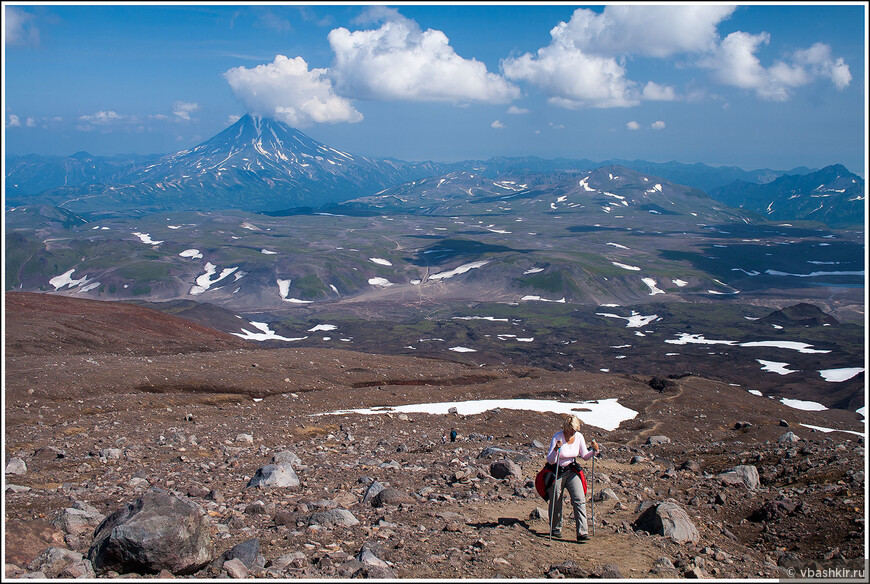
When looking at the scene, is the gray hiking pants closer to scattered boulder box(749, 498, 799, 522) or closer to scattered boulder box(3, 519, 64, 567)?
scattered boulder box(749, 498, 799, 522)

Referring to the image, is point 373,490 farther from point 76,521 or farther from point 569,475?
point 76,521

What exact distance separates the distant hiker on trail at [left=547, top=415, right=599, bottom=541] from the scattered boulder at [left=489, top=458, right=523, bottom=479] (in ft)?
15.3

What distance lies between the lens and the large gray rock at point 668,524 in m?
11.1

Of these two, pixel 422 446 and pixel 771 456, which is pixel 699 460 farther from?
pixel 422 446

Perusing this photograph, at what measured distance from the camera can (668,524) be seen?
36.9 feet

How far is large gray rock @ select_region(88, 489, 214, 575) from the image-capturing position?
8250 millimetres

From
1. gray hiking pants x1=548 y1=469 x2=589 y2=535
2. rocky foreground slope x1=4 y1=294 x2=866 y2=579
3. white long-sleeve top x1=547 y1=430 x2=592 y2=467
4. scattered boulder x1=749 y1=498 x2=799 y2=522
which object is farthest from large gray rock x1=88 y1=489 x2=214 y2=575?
scattered boulder x1=749 y1=498 x2=799 y2=522

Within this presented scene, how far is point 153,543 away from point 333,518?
3463mm

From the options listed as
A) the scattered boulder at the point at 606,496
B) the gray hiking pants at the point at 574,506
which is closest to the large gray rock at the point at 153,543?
the gray hiking pants at the point at 574,506

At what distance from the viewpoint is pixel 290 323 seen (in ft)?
512

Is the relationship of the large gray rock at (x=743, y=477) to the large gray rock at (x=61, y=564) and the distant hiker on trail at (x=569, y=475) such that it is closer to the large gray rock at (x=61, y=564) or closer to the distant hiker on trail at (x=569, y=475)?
the distant hiker on trail at (x=569, y=475)

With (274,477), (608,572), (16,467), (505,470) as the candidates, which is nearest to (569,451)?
(608,572)

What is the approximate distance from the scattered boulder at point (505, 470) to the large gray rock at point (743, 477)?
17.8 feet

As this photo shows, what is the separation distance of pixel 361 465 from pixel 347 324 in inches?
5546
